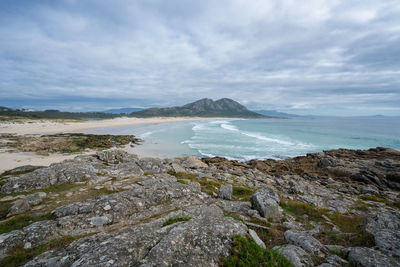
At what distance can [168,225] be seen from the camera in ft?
18.0

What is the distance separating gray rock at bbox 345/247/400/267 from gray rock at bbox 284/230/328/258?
0.64m

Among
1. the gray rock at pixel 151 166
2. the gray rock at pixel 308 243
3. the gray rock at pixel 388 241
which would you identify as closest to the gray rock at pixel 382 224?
Answer: the gray rock at pixel 388 241

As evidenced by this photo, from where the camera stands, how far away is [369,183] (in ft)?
60.2

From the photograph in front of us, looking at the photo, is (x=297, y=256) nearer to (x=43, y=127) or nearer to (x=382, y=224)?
(x=382, y=224)

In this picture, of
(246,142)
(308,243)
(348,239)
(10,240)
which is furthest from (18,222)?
(246,142)

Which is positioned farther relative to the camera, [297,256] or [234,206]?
[234,206]

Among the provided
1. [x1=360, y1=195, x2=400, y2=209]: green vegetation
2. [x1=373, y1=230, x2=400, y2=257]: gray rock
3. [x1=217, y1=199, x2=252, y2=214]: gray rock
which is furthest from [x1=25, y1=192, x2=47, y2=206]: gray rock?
[x1=360, y1=195, x2=400, y2=209]: green vegetation

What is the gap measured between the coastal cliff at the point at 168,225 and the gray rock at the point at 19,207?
30 millimetres

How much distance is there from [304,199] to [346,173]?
13616 millimetres

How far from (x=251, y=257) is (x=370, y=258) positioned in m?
3.11

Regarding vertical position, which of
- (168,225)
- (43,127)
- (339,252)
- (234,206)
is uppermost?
(168,225)

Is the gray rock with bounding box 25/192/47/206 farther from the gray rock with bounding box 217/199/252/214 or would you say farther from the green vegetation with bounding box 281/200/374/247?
the green vegetation with bounding box 281/200/374/247

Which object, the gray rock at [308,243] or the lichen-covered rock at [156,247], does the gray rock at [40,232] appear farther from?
the gray rock at [308,243]

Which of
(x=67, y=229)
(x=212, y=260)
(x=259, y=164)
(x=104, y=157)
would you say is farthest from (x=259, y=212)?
(x=259, y=164)
